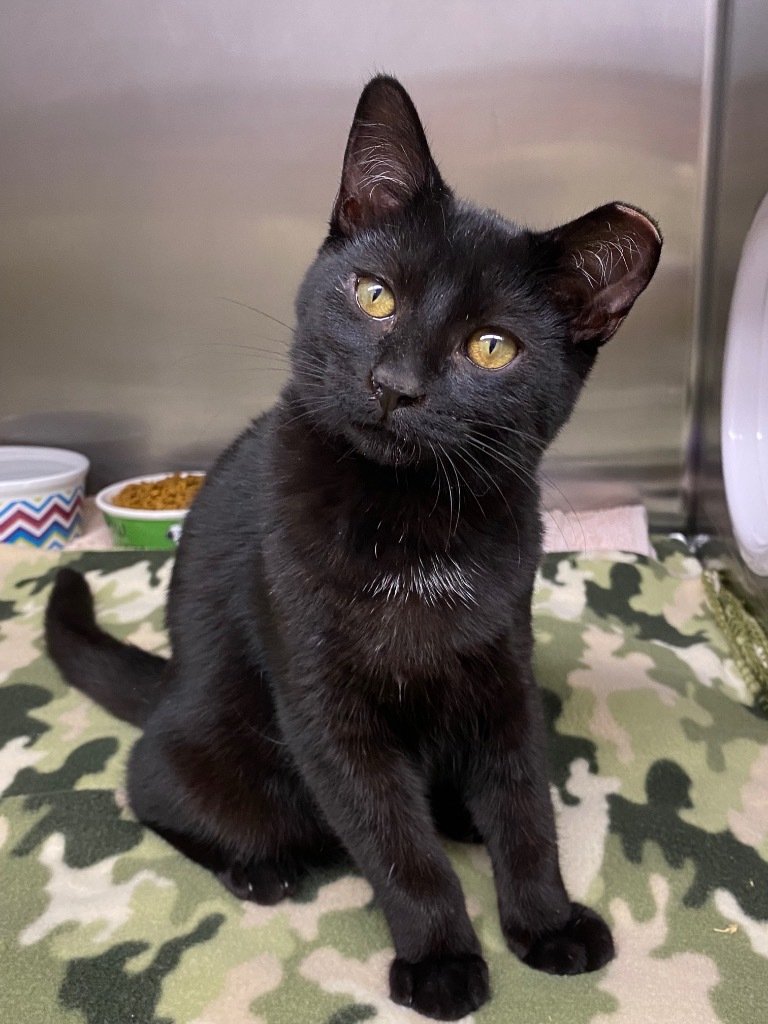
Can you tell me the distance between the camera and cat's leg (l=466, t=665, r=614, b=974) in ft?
2.68

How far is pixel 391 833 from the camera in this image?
2.63ft

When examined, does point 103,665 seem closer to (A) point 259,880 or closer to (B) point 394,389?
(A) point 259,880

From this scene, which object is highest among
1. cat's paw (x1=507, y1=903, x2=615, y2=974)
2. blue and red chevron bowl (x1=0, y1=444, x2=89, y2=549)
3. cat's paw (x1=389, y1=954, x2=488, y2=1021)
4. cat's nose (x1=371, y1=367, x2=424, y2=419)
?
cat's nose (x1=371, y1=367, x2=424, y2=419)

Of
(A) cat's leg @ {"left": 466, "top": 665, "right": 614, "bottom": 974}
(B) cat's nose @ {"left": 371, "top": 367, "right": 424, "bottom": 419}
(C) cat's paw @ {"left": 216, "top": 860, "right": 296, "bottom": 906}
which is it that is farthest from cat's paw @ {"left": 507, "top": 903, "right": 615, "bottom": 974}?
(B) cat's nose @ {"left": 371, "top": 367, "right": 424, "bottom": 419}

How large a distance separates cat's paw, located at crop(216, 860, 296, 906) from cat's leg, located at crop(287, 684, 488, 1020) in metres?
0.14

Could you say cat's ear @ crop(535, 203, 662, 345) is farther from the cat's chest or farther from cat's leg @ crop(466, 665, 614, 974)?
cat's leg @ crop(466, 665, 614, 974)

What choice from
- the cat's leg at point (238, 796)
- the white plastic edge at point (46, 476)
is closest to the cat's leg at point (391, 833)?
the cat's leg at point (238, 796)

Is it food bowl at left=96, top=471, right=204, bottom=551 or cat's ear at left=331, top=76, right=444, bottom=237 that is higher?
cat's ear at left=331, top=76, right=444, bottom=237

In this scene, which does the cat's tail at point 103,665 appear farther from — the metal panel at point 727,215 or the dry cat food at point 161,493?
the metal panel at point 727,215

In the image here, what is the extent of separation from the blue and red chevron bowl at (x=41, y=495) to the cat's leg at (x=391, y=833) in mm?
1110

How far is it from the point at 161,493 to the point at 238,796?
37.4 inches

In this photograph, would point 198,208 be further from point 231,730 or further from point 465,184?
point 231,730

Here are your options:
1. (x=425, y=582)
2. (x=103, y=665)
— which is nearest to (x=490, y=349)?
(x=425, y=582)

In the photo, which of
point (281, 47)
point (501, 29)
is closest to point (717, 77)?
point (501, 29)
